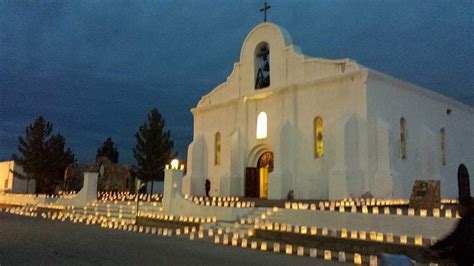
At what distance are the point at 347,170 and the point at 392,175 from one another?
1872 mm

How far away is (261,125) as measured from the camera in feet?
76.3

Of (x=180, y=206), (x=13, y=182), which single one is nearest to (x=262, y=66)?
(x=180, y=206)

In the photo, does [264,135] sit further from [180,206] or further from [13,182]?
[13,182]

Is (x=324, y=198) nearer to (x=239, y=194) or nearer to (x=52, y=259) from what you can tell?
(x=239, y=194)

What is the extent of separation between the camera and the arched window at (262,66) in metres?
23.6

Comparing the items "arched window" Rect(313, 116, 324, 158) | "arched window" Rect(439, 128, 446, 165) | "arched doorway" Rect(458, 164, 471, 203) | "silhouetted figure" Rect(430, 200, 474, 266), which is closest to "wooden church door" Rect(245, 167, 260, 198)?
"arched window" Rect(313, 116, 324, 158)

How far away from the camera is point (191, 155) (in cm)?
2638

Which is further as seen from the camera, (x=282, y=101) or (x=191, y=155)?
(x=191, y=155)

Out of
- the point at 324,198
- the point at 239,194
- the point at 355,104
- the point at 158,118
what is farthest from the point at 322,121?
the point at 158,118

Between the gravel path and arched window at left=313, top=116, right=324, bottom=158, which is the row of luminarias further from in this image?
the gravel path

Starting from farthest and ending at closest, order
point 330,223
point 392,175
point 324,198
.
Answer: point 324,198, point 392,175, point 330,223

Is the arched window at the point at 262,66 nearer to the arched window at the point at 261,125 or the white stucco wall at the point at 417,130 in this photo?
the arched window at the point at 261,125

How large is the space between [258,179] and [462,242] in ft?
61.6

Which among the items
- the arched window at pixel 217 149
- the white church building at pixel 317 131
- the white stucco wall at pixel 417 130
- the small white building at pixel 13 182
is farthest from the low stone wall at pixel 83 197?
the white stucco wall at pixel 417 130
